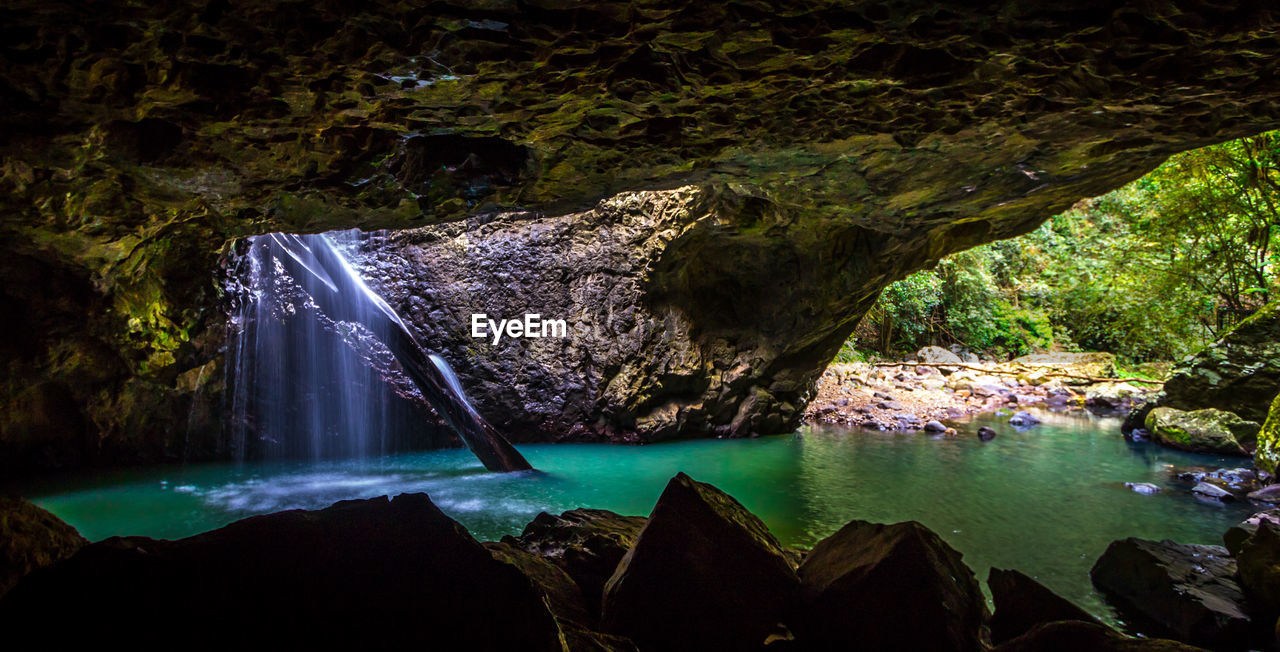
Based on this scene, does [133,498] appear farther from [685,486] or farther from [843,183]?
[843,183]

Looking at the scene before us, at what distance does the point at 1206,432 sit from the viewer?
26.2ft

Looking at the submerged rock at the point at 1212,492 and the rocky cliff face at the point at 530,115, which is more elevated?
the rocky cliff face at the point at 530,115

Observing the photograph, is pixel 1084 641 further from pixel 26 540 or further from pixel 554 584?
pixel 26 540

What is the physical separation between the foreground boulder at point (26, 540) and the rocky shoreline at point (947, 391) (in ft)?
32.3

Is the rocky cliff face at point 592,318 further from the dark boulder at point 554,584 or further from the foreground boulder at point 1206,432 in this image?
the dark boulder at point 554,584

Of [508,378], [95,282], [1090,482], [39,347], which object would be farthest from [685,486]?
[508,378]

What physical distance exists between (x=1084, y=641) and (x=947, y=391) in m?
13.2

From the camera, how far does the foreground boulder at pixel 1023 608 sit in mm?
2463

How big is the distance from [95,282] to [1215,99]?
6735 millimetres

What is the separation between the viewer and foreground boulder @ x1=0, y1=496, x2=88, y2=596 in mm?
2230

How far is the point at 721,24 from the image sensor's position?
6.23 feet
